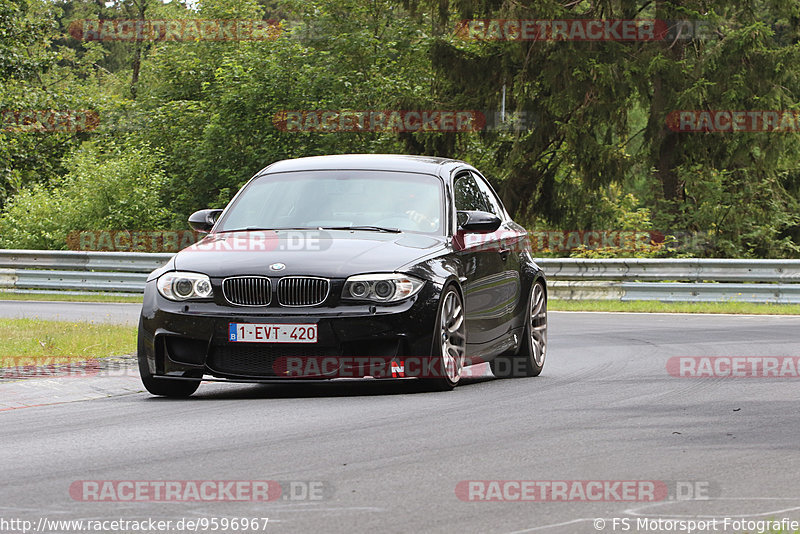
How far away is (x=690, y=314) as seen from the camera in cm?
2034

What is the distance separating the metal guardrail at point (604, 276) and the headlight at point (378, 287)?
14.0 meters

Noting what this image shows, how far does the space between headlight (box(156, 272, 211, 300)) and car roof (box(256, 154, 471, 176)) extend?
169 cm

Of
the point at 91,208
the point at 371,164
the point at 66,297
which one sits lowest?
the point at 66,297

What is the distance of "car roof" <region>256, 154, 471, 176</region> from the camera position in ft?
35.2

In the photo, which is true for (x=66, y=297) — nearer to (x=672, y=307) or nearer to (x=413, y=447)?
(x=672, y=307)

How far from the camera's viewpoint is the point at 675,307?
21.7m

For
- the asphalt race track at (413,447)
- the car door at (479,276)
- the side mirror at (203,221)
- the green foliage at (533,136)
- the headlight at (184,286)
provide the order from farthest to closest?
1. the green foliage at (533,136)
2. the side mirror at (203,221)
3. the car door at (479,276)
4. the headlight at (184,286)
5. the asphalt race track at (413,447)

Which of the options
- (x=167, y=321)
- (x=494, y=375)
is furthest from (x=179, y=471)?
(x=494, y=375)

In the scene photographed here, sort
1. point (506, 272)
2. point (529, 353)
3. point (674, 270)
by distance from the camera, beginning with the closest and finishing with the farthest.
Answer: point (506, 272) → point (529, 353) → point (674, 270)

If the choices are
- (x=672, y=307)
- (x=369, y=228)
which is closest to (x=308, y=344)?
(x=369, y=228)

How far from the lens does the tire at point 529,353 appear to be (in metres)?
11.5

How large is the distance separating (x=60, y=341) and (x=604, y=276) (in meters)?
12.3

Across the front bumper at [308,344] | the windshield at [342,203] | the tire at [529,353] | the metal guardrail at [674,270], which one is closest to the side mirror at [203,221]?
the windshield at [342,203]

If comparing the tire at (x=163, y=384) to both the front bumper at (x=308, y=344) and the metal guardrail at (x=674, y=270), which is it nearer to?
the front bumper at (x=308, y=344)
